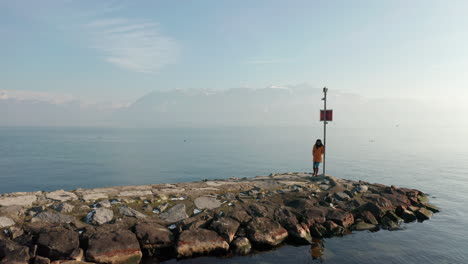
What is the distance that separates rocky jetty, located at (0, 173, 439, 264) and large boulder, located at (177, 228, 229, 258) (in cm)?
3

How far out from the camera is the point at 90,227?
1045 centimetres

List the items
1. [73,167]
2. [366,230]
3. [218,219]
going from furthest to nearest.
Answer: [73,167], [366,230], [218,219]

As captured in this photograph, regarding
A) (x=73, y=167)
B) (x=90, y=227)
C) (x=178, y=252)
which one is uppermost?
(x=90, y=227)

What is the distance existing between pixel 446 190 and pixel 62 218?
94.4 feet

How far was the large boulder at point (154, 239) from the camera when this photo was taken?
10.2 m

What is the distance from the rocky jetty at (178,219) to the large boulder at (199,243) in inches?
1.3

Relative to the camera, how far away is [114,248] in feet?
31.1

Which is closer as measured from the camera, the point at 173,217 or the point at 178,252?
the point at 178,252

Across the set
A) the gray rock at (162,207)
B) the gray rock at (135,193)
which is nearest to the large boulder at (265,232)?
the gray rock at (162,207)

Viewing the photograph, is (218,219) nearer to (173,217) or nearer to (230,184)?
(173,217)

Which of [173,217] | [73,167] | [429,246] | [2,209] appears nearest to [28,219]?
[2,209]

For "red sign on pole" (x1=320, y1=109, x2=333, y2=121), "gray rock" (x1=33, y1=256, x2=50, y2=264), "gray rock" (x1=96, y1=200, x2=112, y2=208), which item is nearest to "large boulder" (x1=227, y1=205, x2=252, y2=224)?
"gray rock" (x1=96, y1=200, x2=112, y2=208)

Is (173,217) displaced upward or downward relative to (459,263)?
upward

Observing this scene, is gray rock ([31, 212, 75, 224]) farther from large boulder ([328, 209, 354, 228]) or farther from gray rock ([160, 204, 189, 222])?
large boulder ([328, 209, 354, 228])
